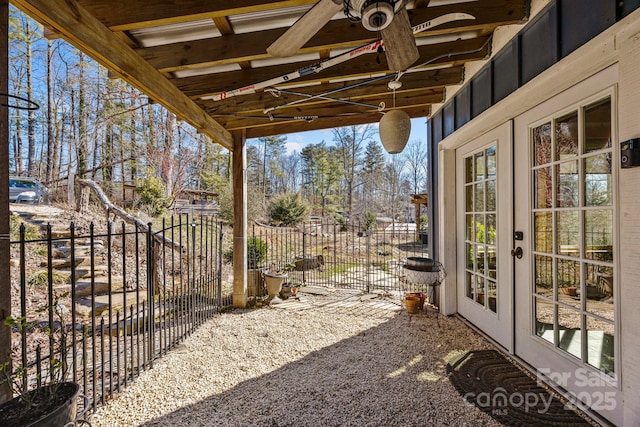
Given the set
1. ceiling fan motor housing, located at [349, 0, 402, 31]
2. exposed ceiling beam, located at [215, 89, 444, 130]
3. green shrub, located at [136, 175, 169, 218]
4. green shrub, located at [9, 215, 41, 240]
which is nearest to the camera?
ceiling fan motor housing, located at [349, 0, 402, 31]

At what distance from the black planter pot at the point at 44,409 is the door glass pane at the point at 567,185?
3.03 m

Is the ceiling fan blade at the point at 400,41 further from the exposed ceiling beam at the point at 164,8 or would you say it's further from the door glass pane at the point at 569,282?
the door glass pane at the point at 569,282

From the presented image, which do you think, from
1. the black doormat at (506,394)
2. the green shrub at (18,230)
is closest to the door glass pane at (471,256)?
the black doormat at (506,394)

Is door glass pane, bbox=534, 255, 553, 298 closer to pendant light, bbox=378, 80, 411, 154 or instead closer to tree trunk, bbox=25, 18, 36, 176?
pendant light, bbox=378, 80, 411, 154

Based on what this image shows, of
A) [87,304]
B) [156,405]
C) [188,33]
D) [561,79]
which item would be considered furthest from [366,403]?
[87,304]

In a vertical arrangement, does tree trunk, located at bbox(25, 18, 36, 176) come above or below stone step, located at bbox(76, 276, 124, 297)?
above

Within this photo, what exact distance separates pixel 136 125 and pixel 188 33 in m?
9.60

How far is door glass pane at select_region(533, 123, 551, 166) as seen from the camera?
81.1 inches

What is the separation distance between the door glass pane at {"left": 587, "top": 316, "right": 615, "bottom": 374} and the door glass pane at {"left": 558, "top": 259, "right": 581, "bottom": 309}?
14cm

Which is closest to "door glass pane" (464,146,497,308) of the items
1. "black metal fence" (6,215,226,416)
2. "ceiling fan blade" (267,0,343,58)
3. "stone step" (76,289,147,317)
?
"ceiling fan blade" (267,0,343,58)

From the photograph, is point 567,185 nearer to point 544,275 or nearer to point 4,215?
point 544,275

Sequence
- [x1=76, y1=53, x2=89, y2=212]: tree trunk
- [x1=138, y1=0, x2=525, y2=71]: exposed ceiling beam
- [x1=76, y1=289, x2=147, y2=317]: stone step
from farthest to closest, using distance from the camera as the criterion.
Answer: [x1=76, y1=53, x2=89, y2=212]: tree trunk < [x1=76, y1=289, x2=147, y2=317]: stone step < [x1=138, y1=0, x2=525, y2=71]: exposed ceiling beam

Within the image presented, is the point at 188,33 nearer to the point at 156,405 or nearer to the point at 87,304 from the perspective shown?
the point at 156,405

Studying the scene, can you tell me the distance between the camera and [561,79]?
1766 millimetres
